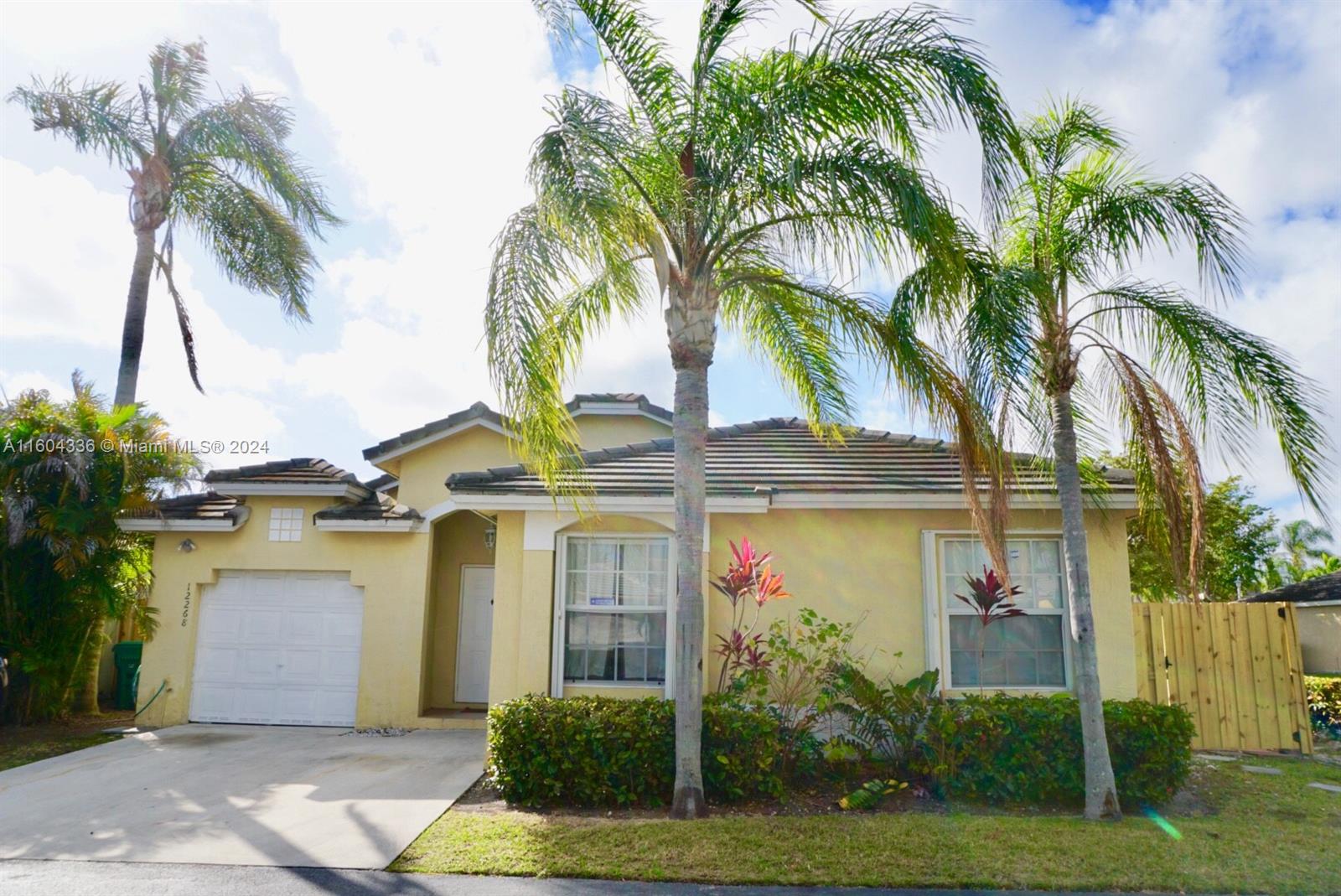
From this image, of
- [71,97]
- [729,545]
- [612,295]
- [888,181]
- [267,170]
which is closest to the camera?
[888,181]

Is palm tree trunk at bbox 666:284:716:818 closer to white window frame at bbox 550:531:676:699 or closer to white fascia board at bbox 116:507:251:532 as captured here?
white window frame at bbox 550:531:676:699

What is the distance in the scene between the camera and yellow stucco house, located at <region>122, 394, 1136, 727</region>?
9188mm

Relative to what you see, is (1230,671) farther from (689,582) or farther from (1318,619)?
(1318,619)

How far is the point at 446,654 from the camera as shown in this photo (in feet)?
45.6

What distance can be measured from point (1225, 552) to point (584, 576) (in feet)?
A: 67.5

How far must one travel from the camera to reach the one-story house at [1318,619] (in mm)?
19705

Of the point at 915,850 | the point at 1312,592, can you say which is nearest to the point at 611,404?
the point at 915,850

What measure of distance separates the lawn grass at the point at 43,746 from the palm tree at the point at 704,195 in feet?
24.1

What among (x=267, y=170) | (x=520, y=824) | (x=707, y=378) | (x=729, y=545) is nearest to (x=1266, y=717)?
(x=729, y=545)

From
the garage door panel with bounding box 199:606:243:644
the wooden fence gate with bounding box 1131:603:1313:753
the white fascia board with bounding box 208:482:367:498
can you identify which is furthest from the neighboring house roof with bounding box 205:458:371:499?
the wooden fence gate with bounding box 1131:603:1313:753

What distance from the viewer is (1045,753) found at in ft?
25.8

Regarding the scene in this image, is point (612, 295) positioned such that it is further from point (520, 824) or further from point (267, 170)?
point (267, 170)

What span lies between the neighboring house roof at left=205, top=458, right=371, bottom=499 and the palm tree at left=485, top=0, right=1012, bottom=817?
19.4ft

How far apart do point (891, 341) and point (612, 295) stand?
2.89 m
